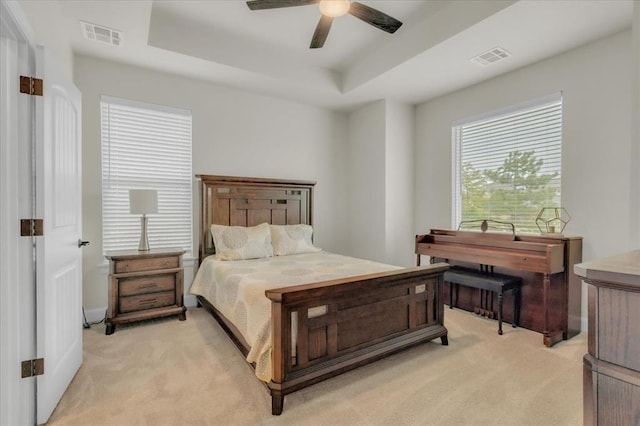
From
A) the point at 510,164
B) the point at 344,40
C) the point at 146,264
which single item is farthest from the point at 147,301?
the point at 510,164

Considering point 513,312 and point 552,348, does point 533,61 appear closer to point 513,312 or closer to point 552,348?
point 513,312

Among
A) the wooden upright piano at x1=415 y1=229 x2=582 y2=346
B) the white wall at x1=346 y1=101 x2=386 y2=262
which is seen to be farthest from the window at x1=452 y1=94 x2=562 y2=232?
the white wall at x1=346 y1=101 x2=386 y2=262

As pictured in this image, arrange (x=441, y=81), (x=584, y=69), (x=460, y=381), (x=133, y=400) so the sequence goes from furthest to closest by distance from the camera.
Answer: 1. (x=441, y=81)
2. (x=584, y=69)
3. (x=460, y=381)
4. (x=133, y=400)

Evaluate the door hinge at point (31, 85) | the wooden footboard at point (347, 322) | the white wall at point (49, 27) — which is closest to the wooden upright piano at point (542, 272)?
the wooden footboard at point (347, 322)

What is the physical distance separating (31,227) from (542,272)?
3724 mm

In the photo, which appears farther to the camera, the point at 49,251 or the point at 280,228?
the point at 280,228

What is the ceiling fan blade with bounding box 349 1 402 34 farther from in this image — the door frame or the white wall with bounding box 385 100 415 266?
the door frame

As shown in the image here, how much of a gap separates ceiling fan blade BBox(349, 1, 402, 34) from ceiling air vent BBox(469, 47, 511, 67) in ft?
3.88

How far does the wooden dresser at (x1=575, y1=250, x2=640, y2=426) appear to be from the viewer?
838 millimetres

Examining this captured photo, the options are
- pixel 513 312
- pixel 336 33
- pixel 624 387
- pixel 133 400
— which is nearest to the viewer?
pixel 624 387

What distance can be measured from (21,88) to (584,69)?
14.5 feet

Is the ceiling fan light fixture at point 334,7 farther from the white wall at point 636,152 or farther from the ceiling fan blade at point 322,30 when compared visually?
the white wall at point 636,152

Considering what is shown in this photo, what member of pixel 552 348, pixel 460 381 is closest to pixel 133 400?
pixel 460 381

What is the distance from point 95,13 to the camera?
8.65 ft
